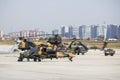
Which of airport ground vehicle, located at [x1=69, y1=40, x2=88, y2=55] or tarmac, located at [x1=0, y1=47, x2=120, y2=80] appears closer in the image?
tarmac, located at [x1=0, y1=47, x2=120, y2=80]

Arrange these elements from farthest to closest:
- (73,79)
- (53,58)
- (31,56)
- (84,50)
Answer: (84,50), (53,58), (31,56), (73,79)

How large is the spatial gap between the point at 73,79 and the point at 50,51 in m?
18.2

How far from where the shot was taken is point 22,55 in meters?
37.2

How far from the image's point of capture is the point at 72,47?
5872cm

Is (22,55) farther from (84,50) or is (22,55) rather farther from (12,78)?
(84,50)

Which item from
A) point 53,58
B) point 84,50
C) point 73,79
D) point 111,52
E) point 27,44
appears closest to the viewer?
point 73,79

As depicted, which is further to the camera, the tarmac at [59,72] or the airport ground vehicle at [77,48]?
the airport ground vehicle at [77,48]

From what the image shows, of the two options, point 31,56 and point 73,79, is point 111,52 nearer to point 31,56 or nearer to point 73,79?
point 31,56

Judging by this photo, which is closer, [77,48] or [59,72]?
[59,72]

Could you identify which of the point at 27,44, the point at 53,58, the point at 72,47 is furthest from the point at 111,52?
the point at 53,58

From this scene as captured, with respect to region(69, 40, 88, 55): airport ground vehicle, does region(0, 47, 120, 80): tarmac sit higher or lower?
lower

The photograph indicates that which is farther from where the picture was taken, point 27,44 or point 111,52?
point 111,52

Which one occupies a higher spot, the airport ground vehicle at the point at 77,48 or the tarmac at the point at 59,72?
the airport ground vehicle at the point at 77,48

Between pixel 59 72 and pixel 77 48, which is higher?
pixel 77 48
